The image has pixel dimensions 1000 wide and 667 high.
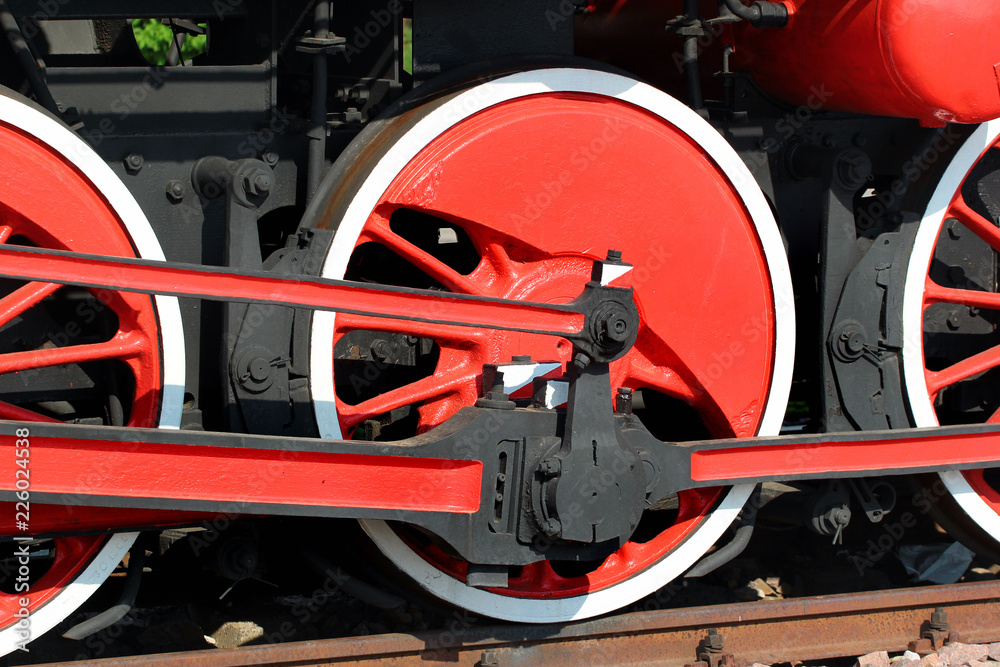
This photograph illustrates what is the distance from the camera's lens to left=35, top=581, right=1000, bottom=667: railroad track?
238 cm

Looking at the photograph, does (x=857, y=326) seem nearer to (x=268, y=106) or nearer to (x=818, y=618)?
(x=818, y=618)

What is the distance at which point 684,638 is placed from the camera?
2.66 meters

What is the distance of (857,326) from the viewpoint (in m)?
2.65

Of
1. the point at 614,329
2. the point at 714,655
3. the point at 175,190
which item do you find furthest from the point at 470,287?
the point at 714,655

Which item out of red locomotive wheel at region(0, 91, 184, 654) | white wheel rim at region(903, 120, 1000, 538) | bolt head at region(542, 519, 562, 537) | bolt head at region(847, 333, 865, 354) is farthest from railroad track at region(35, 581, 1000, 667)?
bolt head at region(847, 333, 865, 354)

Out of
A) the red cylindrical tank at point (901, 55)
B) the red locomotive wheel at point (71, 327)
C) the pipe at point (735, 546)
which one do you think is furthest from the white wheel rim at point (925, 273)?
the red locomotive wheel at point (71, 327)

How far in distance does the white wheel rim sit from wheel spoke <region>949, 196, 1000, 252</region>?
0.09m

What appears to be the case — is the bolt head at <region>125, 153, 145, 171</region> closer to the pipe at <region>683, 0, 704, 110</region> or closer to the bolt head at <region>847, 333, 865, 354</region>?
the pipe at <region>683, 0, 704, 110</region>

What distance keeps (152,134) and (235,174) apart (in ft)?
0.86

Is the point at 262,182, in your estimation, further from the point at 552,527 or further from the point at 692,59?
the point at 692,59

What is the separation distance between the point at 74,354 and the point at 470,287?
0.90 metres

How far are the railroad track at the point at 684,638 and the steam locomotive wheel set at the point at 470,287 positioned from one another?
0.43ft

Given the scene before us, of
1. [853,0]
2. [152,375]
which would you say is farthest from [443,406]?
[853,0]

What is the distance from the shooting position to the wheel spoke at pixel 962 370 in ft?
9.05
